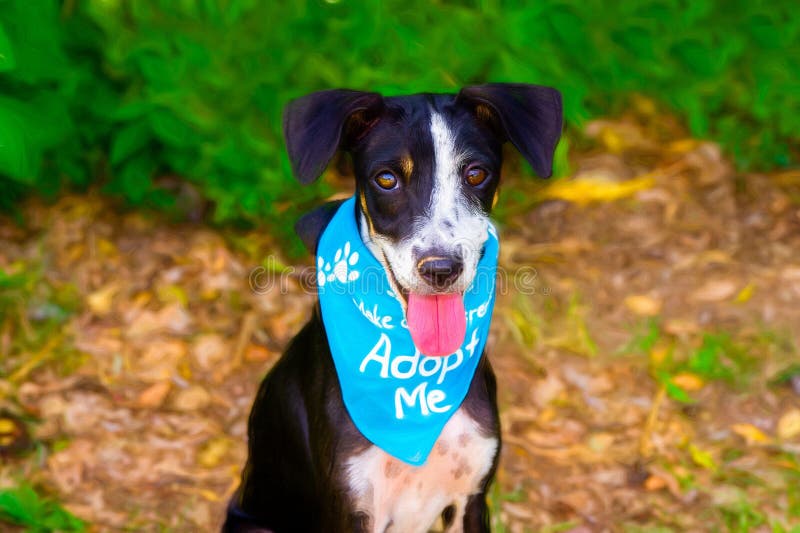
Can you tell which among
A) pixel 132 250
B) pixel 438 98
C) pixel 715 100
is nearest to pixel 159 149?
pixel 132 250

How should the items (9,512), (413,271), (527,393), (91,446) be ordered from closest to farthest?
1. (413,271)
2. (9,512)
3. (91,446)
4. (527,393)

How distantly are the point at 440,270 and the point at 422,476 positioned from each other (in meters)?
0.79

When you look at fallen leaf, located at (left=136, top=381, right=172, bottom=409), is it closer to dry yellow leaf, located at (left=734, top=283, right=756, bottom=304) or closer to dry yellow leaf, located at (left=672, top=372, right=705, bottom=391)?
dry yellow leaf, located at (left=672, top=372, right=705, bottom=391)

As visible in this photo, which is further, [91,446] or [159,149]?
[159,149]

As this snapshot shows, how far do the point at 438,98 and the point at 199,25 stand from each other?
2.10 metres

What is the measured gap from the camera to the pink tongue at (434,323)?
307 cm

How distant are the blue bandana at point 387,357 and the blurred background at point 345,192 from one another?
122 cm

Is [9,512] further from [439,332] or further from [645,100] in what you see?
[645,100]

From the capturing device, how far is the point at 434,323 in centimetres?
309

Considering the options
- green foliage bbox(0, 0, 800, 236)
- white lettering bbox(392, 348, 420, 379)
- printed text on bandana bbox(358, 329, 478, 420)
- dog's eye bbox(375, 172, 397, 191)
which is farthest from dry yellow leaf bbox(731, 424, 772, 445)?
dog's eye bbox(375, 172, 397, 191)

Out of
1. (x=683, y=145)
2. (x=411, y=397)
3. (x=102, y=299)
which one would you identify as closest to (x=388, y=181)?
(x=411, y=397)

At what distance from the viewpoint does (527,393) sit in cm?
491

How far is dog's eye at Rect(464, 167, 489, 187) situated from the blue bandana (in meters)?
0.26

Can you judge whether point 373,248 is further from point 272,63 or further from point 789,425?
point 789,425
